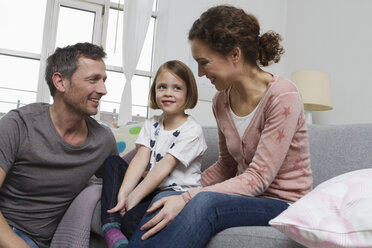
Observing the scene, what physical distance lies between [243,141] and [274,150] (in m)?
0.16

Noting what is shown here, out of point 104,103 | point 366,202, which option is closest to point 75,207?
point 366,202

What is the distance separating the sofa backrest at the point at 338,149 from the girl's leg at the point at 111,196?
77 centimetres

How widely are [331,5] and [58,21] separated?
2676 mm

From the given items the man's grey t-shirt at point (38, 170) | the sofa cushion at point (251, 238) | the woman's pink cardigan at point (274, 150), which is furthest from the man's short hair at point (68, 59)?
the sofa cushion at point (251, 238)

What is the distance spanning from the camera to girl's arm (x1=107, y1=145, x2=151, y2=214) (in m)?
1.26

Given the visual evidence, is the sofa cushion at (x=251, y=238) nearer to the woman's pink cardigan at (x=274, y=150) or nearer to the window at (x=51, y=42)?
the woman's pink cardigan at (x=274, y=150)

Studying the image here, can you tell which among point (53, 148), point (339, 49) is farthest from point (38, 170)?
point (339, 49)

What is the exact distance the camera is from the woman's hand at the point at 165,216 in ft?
2.92

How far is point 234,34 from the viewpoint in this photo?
1.11 metres

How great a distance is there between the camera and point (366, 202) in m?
0.65

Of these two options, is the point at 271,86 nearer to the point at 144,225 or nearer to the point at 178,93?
the point at 178,93

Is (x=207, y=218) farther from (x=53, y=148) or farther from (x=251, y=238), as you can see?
(x=53, y=148)

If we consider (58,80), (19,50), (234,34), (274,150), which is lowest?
(274,150)

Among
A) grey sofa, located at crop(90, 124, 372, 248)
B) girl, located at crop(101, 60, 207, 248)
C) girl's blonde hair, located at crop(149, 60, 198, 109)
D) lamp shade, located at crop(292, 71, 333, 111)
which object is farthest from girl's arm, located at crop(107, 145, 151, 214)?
lamp shade, located at crop(292, 71, 333, 111)
